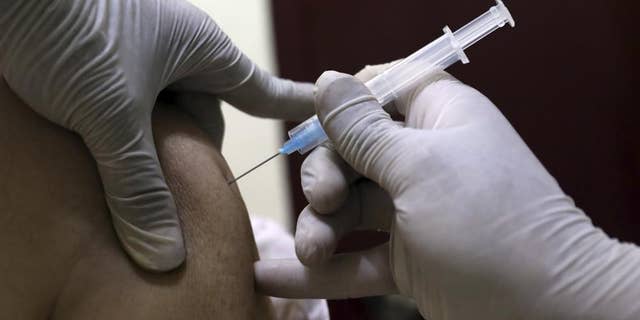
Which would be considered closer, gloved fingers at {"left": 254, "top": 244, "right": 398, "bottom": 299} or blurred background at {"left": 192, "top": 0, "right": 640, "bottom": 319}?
gloved fingers at {"left": 254, "top": 244, "right": 398, "bottom": 299}

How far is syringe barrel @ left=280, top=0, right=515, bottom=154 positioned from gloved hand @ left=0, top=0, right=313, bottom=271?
167 mm

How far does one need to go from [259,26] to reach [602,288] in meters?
1.47

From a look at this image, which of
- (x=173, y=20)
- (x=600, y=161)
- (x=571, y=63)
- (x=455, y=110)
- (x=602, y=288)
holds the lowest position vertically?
(x=600, y=161)

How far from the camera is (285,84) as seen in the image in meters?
1.02

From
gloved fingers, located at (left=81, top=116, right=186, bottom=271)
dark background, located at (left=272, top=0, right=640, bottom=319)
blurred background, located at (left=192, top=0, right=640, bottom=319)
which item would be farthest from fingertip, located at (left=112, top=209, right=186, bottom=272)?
dark background, located at (left=272, top=0, right=640, bottom=319)

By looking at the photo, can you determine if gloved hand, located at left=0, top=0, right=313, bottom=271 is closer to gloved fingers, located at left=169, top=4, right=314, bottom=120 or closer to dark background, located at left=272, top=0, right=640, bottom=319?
gloved fingers, located at left=169, top=4, right=314, bottom=120

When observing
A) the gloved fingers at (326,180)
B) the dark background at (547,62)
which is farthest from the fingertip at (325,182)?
the dark background at (547,62)

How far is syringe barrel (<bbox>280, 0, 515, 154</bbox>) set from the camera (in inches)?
33.6

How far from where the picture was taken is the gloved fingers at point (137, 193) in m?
0.74

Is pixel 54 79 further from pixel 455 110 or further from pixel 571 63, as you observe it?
pixel 571 63

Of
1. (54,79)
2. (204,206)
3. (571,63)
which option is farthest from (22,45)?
(571,63)

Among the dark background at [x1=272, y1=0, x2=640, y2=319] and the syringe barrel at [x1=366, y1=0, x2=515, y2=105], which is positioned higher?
the syringe barrel at [x1=366, y1=0, x2=515, y2=105]

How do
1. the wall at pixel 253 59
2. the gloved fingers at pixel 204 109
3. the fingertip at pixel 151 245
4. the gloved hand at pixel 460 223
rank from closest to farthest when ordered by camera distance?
the gloved hand at pixel 460 223
the fingertip at pixel 151 245
the gloved fingers at pixel 204 109
the wall at pixel 253 59

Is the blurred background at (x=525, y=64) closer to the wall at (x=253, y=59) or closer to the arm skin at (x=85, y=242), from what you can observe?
the wall at (x=253, y=59)
